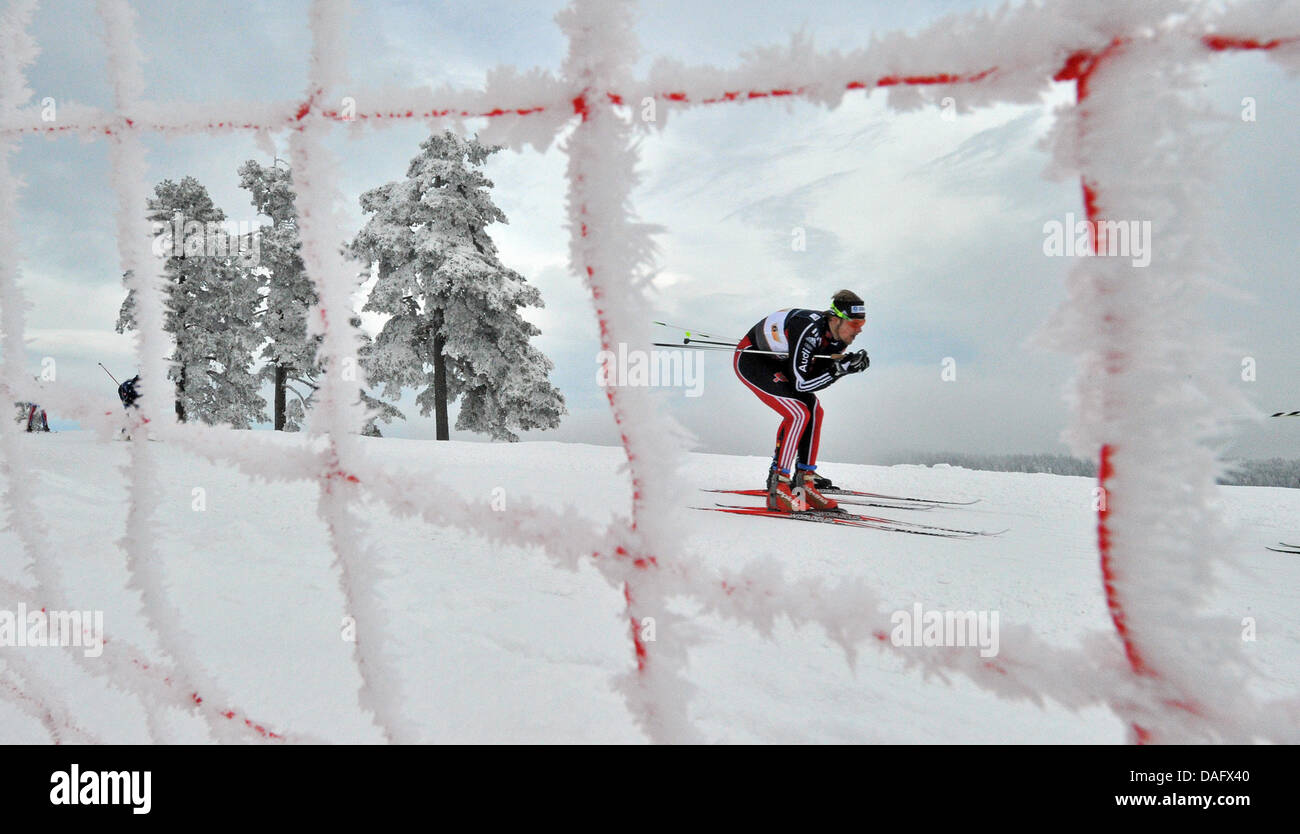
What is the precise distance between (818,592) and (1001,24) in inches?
20.0

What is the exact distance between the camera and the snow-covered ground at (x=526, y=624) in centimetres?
99

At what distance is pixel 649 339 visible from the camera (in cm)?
61

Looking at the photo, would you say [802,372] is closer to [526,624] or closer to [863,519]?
[863,519]

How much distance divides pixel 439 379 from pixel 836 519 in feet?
26.3

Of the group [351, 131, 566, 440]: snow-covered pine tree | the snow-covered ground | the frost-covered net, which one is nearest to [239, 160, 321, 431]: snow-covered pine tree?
[351, 131, 566, 440]: snow-covered pine tree

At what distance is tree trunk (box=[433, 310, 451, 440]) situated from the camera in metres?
9.62

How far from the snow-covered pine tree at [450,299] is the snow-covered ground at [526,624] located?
21.1ft

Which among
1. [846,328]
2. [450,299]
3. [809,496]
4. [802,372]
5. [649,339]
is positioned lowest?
[809,496]

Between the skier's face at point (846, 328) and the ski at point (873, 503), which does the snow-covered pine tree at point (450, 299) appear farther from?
the skier's face at point (846, 328)

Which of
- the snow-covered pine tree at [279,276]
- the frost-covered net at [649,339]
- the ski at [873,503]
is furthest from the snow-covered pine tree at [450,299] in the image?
the frost-covered net at [649,339]

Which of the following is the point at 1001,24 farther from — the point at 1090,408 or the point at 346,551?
the point at 346,551

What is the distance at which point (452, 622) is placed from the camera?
1421 mm

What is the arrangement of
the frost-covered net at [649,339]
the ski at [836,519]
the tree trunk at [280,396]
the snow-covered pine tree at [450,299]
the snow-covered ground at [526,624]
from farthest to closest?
1. the tree trunk at [280,396]
2. the snow-covered pine tree at [450,299]
3. the ski at [836,519]
4. the snow-covered ground at [526,624]
5. the frost-covered net at [649,339]

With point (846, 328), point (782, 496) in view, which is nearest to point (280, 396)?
point (782, 496)
